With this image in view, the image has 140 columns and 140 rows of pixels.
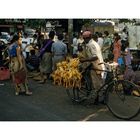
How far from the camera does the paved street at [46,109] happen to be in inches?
266

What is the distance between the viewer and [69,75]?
725cm

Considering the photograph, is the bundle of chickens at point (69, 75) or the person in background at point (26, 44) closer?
the bundle of chickens at point (69, 75)

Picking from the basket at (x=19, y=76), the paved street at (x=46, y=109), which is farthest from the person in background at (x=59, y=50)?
the basket at (x=19, y=76)

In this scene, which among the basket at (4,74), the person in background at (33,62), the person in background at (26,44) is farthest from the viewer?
the person in background at (26,44)

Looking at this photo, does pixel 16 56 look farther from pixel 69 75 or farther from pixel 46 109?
pixel 69 75

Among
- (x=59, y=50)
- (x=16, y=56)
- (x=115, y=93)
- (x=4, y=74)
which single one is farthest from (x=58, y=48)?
(x=115, y=93)

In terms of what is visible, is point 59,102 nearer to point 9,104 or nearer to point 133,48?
point 9,104

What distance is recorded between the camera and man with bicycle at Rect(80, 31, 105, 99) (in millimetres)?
7238

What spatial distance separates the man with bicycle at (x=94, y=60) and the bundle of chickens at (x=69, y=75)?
0.19 m

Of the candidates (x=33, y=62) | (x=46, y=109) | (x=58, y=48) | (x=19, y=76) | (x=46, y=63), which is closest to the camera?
(x=46, y=109)

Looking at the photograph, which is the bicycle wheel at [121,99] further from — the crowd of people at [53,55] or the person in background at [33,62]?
the person in background at [33,62]

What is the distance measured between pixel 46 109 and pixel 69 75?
88 cm

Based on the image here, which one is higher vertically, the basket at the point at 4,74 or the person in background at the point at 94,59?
the person in background at the point at 94,59

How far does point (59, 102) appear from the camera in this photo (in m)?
8.09
